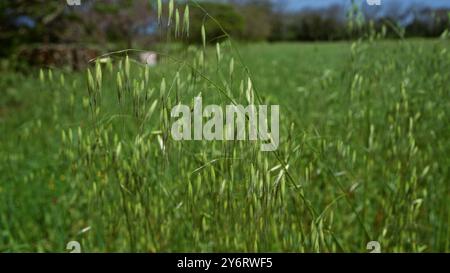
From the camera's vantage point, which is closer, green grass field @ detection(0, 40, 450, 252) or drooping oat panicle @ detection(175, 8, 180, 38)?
drooping oat panicle @ detection(175, 8, 180, 38)

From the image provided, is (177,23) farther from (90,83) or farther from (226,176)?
(226,176)

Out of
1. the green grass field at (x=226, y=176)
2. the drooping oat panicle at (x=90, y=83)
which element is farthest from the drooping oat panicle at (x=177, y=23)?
the drooping oat panicle at (x=90, y=83)

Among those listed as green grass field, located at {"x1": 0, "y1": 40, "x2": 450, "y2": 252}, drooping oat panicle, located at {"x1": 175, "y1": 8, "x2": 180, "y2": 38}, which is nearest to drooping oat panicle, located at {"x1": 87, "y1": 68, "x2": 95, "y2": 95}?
green grass field, located at {"x1": 0, "y1": 40, "x2": 450, "y2": 252}

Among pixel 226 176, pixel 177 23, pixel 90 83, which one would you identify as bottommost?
pixel 226 176

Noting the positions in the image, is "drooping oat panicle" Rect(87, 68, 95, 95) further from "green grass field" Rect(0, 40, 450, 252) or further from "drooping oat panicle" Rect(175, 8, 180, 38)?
"drooping oat panicle" Rect(175, 8, 180, 38)

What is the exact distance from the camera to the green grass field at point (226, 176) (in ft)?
4.68

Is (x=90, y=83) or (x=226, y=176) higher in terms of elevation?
(x=90, y=83)

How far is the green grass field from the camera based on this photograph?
143cm

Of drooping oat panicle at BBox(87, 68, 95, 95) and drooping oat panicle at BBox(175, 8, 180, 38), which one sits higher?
drooping oat panicle at BBox(175, 8, 180, 38)

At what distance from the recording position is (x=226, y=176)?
149 centimetres

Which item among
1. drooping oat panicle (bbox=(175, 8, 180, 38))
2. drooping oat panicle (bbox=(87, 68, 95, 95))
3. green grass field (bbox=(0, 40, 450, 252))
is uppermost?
drooping oat panicle (bbox=(175, 8, 180, 38))

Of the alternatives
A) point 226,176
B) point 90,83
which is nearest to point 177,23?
point 90,83
